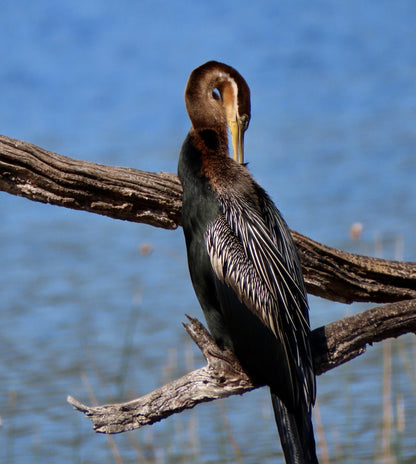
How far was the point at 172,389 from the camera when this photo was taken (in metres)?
2.67

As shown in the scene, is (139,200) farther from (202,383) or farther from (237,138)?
(202,383)

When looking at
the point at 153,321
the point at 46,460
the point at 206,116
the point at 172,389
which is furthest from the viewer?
the point at 153,321

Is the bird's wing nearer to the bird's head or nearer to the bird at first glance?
the bird

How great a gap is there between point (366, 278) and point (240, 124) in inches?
31.0

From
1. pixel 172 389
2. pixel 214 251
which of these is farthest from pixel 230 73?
pixel 172 389

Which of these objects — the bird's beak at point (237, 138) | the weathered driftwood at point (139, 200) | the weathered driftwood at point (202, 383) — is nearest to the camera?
the weathered driftwood at point (202, 383)

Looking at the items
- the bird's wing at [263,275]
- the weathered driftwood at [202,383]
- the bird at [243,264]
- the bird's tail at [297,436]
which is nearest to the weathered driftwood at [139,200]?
the bird at [243,264]

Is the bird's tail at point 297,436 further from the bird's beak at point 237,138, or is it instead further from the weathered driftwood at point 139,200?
the bird's beak at point 237,138

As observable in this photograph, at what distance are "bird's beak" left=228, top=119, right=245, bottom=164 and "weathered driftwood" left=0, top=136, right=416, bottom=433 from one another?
26cm

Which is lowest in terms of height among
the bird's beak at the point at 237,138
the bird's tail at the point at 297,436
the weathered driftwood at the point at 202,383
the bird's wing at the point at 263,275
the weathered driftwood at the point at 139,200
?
the bird's tail at the point at 297,436

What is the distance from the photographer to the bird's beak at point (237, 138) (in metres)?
3.25

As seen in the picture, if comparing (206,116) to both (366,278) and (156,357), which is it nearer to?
(366,278)

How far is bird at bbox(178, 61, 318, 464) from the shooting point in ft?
8.81

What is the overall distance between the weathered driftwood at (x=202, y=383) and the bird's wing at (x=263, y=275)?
143mm
